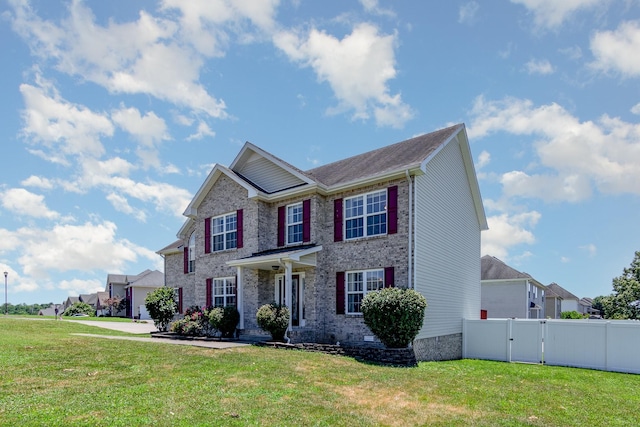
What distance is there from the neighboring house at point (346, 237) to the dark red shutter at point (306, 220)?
6cm

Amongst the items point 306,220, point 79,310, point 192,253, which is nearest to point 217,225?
point 192,253

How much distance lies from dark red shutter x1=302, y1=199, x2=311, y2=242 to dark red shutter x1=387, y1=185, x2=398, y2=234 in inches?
133

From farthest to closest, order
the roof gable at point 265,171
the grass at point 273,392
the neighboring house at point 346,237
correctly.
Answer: the roof gable at point 265,171
the neighboring house at point 346,237
the grass at point 273,392

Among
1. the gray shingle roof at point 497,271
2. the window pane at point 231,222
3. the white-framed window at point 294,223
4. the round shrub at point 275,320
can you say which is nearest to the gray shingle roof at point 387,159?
the white-framed window at point 294,223

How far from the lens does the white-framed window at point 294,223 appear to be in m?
17.5

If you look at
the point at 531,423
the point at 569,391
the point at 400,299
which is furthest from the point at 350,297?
the point at 531,423

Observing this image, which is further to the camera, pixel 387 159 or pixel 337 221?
pixel 387 159

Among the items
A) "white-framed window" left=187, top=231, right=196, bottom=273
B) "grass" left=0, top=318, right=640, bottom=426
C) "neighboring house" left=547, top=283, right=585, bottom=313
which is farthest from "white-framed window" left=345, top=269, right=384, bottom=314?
"neighboring house" left=547, top=283, right=585, bottom=313

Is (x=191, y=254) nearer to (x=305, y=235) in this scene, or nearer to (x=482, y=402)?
(x=305, y=235)

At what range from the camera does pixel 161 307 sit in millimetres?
22641

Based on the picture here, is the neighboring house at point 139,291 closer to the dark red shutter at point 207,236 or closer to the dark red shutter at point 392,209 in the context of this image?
the dark red shutter at point 207,236

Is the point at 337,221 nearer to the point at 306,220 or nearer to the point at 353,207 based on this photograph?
the point at 353,207

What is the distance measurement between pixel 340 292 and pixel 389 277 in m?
2.14

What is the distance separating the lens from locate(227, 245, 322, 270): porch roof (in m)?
15.4
